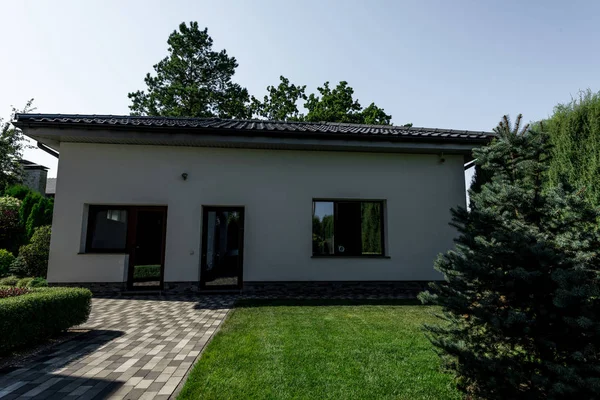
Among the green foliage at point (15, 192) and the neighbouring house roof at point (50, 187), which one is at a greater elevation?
the neighbouring house roof at point (50, 187)

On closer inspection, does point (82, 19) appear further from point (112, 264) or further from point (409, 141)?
point (409, 141)

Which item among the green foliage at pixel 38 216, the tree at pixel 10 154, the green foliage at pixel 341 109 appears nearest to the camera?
the green foliage at pixel 38 216

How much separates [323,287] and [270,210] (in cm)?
257

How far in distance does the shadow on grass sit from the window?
→ 1.57 m

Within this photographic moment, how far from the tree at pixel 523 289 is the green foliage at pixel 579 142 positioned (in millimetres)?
2698

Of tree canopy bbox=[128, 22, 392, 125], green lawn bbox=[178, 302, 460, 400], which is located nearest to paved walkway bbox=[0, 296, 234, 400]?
green lawn bbox=[178, 302, 460, 400]

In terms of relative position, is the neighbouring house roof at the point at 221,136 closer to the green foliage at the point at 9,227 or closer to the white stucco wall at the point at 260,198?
the white stucco wall at the point at 260,198

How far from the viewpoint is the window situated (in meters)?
8.65

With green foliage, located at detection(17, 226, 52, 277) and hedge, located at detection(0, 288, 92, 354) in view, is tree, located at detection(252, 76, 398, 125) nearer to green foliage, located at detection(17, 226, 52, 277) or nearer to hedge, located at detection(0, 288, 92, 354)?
green foliage, located at detection(17, 226, 52, 277)

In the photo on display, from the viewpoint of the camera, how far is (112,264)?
8.11m

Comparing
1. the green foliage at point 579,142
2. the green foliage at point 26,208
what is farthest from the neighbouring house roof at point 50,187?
the green foliage at point 579,142

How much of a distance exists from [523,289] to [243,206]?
6825mm

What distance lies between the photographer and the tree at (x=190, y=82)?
24.1m

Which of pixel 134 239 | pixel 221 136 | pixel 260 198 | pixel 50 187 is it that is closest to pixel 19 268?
pixel 134 239
